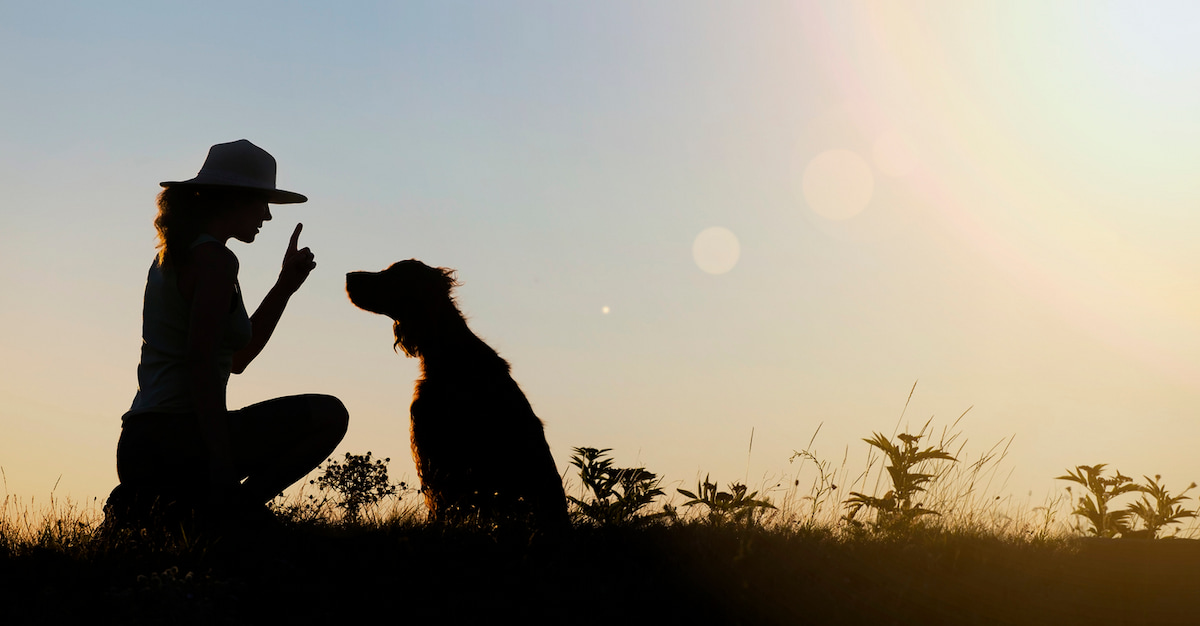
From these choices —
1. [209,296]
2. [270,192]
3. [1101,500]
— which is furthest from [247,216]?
[1101,500]

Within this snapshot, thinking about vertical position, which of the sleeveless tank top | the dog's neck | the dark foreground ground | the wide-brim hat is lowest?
the dark foreground ground

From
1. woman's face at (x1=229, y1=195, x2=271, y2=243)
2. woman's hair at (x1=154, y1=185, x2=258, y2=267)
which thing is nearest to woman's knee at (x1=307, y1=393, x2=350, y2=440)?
woman's face at (x1=229, y1=195, x2=271, y2=243)

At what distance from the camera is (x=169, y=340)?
4.42 meters

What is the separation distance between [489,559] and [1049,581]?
293 cm

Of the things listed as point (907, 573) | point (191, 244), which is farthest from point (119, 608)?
point (907, 573)

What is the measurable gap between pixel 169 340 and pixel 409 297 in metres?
2.54

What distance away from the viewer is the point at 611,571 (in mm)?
4551

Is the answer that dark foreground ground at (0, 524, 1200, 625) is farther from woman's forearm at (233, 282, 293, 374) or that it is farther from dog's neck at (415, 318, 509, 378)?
dog's neck at (415, 318, 509, 378)

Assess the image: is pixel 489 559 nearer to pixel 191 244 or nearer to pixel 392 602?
pixel 392 602

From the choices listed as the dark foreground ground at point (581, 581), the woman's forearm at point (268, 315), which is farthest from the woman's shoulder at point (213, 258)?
the dark foreground ground at point (581, 581)

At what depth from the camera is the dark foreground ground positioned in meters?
3.75

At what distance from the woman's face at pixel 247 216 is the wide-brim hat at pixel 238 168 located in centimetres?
7

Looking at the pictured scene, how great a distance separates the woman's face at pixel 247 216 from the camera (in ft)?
15.1

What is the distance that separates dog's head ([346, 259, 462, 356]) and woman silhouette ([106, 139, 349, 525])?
197 centimetres
